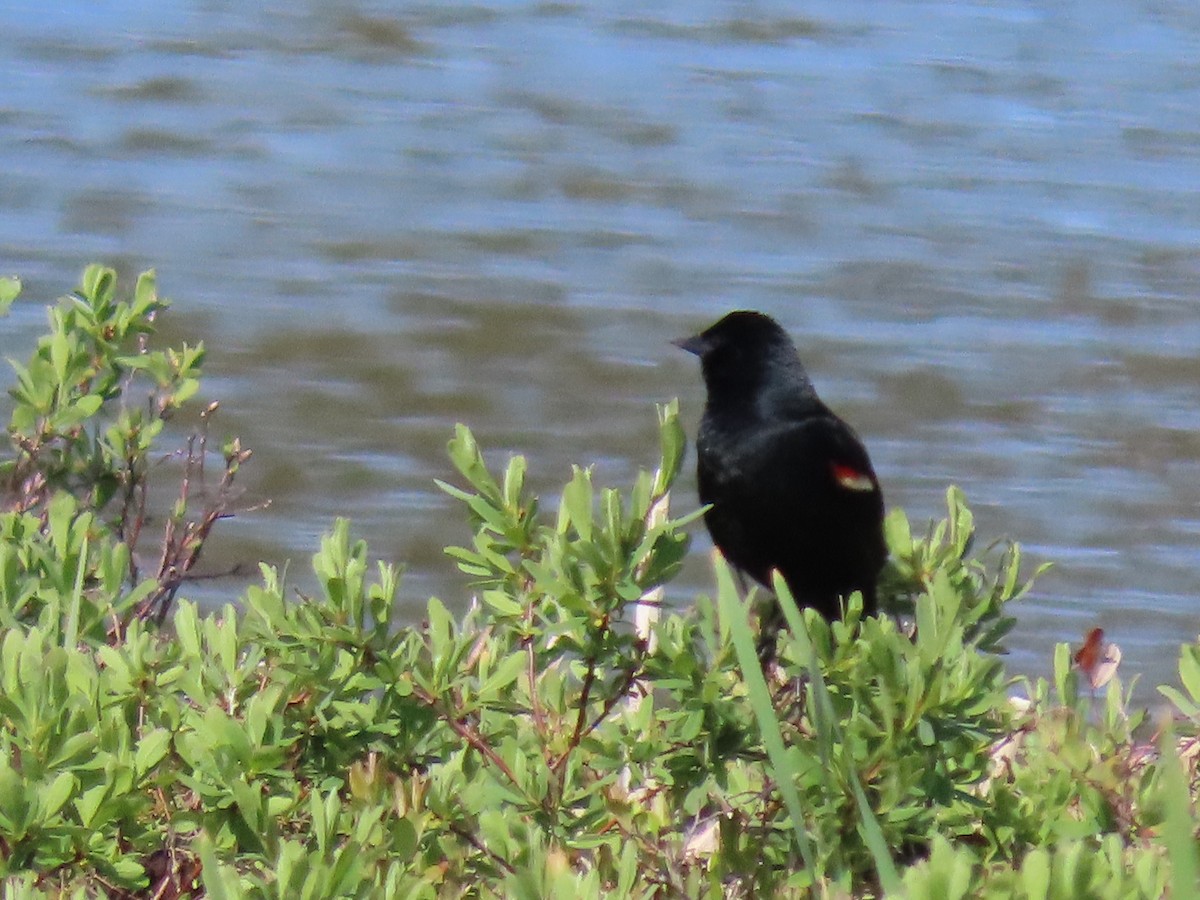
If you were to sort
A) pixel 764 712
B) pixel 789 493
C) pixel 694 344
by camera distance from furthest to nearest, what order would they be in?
pixel 694 344
pixel 789 493
pixel 764 712

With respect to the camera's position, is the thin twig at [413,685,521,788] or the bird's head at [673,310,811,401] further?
the bird's head at [673,310,811,401]

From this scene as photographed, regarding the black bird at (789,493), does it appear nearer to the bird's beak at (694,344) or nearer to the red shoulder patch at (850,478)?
the red shoulder patch at (850,478)

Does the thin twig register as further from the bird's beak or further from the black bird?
the bird's beak

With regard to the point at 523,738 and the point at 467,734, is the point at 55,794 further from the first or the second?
the point at 523,738

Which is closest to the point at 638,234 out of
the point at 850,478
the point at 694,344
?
the point at 694,344

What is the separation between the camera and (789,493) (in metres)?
4.04

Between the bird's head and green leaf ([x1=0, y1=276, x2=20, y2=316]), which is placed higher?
green leaf ([x1=0, y1=276, x2=20, y2=316])

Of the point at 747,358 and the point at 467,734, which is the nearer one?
the point at 467,734

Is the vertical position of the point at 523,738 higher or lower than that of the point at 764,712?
lower

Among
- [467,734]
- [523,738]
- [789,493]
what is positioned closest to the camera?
[467,734]

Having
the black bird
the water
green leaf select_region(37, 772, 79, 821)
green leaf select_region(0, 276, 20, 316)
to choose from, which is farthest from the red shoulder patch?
green leaf select_region(37, 772, 79, 821)

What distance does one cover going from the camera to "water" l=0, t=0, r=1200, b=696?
637cm

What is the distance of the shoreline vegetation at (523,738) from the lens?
2.36 meters

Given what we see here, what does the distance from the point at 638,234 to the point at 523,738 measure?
18.1 ft
